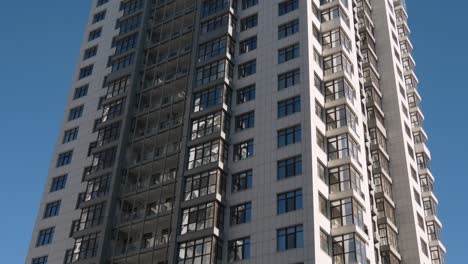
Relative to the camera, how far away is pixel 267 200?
53312 mm

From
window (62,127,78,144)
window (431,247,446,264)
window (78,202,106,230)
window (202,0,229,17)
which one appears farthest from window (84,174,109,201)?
window (431,247,446,264)

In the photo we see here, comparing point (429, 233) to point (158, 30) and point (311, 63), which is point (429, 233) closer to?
point (311, 63)

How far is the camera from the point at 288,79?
195 feet

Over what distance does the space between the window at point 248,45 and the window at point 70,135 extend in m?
21.9

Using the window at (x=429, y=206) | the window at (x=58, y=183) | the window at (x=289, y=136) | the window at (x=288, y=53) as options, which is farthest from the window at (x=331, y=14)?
the window at (x=58, y=183)

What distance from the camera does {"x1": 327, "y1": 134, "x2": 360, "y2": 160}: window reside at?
57.0 m

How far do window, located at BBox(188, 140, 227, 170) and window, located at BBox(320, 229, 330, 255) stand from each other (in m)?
11.8

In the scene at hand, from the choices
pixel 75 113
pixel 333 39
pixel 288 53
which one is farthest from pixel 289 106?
pixel 75 113

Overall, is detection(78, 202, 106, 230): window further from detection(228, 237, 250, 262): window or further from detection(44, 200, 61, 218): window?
detection(228, 237, 250, 262): window

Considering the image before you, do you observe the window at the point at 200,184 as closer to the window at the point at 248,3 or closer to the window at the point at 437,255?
the window at the point at 248,3

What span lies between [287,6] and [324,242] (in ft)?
84.8

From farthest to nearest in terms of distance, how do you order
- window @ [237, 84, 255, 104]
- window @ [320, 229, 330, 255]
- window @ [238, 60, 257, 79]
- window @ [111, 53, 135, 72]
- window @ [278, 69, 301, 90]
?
window @ [111, 53, 135, 72], window @ [238, 60, 257, 79], window @ [237, 84, 255, 104], window @ [278, 69, 301, 90], window @ [320, 229, 330, 255]

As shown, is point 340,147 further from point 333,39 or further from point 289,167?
point 333,39

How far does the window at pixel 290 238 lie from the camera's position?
49750 millimetres
